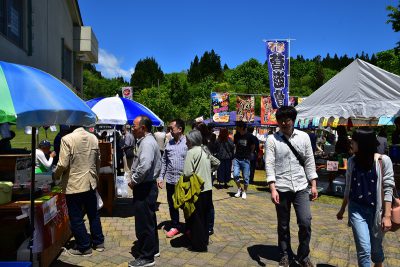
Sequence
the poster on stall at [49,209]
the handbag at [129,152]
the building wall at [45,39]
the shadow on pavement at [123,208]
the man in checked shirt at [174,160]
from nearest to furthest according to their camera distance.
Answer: the poster on stall at [49,209] < the man in checked shirt at [174,160] < the shadow on pavement at [123,208] < the building wall at [45,39] < the handbag at [129,152]

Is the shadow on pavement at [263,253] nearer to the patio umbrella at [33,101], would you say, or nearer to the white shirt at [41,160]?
the patio umbrella at [33,101]

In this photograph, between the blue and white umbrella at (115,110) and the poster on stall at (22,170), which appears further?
the blue and white umbrella at (115,110)

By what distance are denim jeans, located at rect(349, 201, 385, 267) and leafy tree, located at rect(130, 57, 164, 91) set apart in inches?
3346

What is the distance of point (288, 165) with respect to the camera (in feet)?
13.5

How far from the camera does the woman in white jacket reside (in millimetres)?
3320

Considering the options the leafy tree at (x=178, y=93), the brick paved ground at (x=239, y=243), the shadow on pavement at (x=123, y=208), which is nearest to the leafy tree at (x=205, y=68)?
the leafy tree at (x=178, y=93)

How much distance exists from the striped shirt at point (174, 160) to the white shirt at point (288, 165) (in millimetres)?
1810

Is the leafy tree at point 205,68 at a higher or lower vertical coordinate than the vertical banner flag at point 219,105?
higher

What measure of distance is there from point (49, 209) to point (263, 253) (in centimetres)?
291

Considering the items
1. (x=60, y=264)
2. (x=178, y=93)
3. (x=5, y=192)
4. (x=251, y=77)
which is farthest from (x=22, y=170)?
(x=251, y=77)

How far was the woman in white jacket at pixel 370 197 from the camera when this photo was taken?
3.32 metres

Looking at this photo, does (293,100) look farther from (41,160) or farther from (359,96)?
(41,160)

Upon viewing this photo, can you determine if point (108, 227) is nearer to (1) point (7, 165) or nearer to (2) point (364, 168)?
(1) point (7, 165)

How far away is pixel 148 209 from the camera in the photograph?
4402 mm
